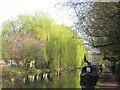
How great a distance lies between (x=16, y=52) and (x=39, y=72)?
6.16ft

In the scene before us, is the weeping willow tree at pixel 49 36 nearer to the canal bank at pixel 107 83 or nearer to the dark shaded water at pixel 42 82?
the dark shaded water at pixel 42 82

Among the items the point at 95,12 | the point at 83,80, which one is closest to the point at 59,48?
the point at 83,80

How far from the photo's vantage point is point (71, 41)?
1080 centimetres

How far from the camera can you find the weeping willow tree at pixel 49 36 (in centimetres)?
1017

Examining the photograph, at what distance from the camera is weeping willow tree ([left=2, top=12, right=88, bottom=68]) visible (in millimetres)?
10172

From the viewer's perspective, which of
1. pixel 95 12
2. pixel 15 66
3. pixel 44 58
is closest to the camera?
pixel 95 12

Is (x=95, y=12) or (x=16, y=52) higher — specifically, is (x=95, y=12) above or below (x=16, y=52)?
above

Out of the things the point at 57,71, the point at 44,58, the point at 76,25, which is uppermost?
the point at 76,25

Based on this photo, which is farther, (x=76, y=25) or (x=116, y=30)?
(x=76, y=25)

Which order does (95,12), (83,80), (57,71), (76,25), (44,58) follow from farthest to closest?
(57,71), (44,58), (83,80), (76,25), (95,12)

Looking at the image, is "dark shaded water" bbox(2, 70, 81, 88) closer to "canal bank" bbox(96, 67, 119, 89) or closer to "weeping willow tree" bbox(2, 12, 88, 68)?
"canal bank" bbox(96, 67, 119, 89)

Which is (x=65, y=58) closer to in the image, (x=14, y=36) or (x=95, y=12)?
(x=14, y=36)

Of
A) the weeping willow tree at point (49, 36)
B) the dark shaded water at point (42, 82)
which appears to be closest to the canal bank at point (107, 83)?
the dark shaded water at point (42, 82)

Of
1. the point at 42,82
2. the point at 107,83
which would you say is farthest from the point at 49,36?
the point at 107,83
